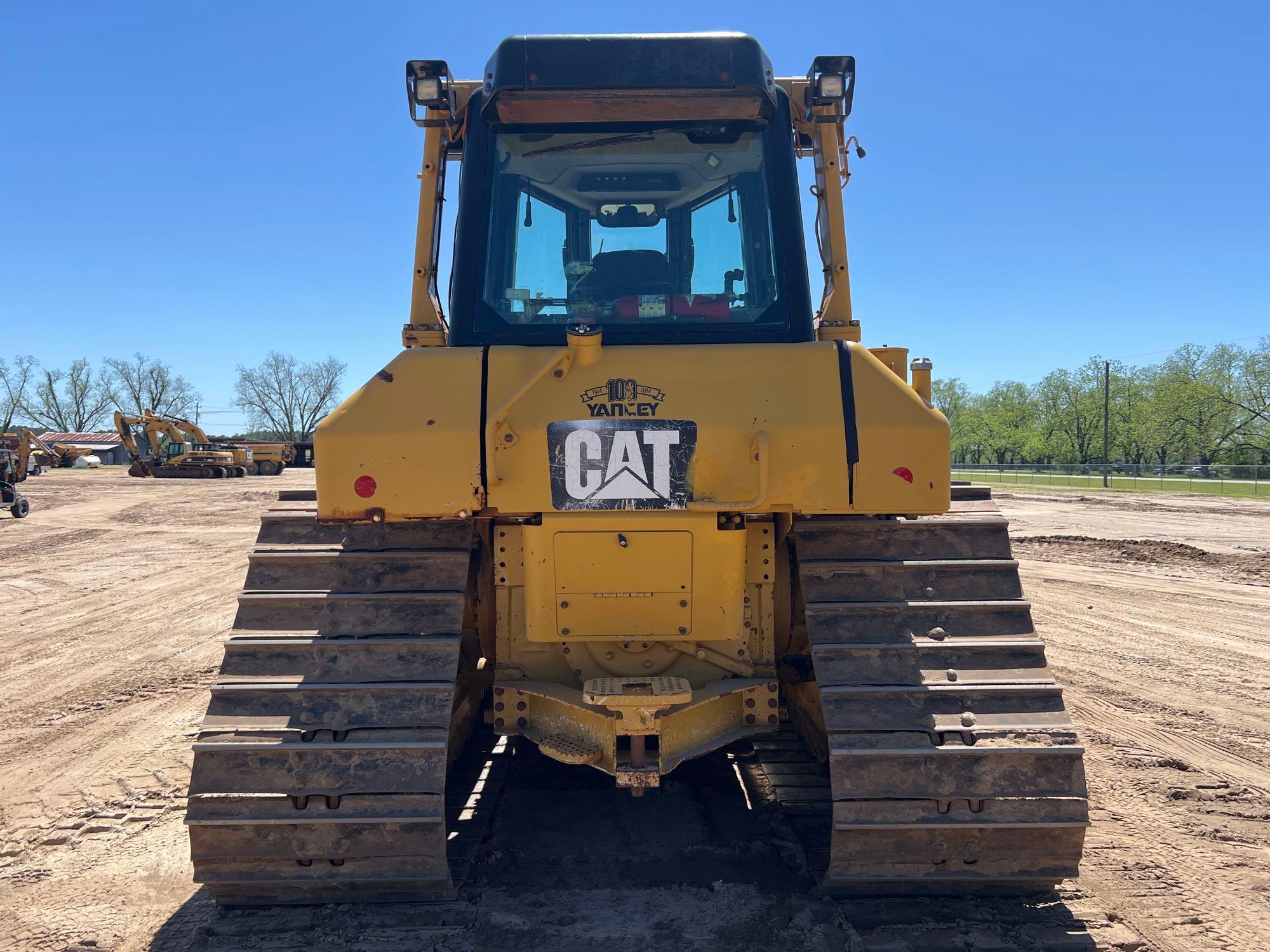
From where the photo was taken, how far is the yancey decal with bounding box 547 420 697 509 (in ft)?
10.2

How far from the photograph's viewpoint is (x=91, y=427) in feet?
285

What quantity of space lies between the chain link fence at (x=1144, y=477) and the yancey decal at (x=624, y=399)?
106 ft

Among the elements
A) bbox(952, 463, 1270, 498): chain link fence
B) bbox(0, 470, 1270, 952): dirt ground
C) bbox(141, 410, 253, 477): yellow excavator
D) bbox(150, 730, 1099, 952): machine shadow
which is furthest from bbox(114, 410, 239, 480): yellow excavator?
bbox(150, 730, 1099, 952): machine shadow

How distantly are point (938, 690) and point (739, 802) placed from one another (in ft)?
4.76

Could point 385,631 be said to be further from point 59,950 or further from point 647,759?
point 59,950

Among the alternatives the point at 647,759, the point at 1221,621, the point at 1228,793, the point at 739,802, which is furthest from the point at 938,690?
the point at 1221,621

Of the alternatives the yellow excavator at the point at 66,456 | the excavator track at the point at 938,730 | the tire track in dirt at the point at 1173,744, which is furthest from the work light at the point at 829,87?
the yellow excavator at the point at 66,456

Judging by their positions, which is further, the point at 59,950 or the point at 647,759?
the point at 647,759

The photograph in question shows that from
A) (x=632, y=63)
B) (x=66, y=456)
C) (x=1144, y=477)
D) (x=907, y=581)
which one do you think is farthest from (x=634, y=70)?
(x=66, y=456)

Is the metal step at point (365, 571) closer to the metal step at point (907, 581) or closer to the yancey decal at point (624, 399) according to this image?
the yancey decal at point (624, 399)

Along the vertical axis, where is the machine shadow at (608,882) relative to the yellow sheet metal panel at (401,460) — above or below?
below

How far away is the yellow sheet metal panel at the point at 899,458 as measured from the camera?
3098 millimetres

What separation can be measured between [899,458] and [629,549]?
1.07 meters

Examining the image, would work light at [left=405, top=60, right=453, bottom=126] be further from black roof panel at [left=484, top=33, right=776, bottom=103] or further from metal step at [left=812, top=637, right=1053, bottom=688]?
metal step at [left=812, top=637, right=1053, bottom=688]
